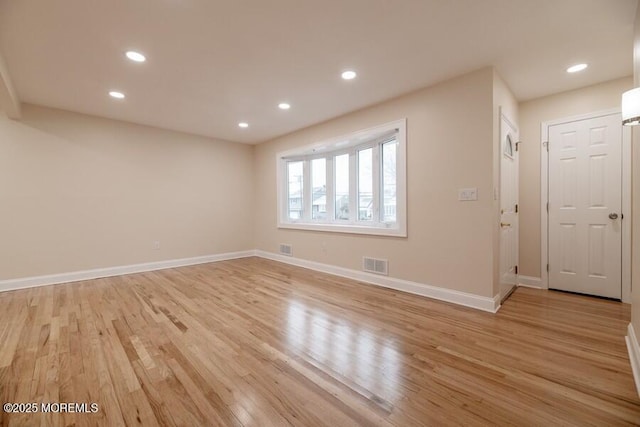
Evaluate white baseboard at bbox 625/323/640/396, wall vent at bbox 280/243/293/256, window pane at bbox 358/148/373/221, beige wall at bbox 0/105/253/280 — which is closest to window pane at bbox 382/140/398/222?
window pane at bbox 358/148/373/221

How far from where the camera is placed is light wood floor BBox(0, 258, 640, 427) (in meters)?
1.46

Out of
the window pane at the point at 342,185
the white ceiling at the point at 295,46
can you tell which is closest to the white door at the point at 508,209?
the white ceiling at the point at 295,46

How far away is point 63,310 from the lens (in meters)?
2.95

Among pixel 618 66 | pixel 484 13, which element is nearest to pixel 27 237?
pixel 484 13

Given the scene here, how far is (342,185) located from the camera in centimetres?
487

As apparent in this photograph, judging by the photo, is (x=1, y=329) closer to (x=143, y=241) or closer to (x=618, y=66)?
(x=143, y=241)

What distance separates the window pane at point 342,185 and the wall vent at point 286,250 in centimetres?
119

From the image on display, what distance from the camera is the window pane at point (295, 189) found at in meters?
5.60

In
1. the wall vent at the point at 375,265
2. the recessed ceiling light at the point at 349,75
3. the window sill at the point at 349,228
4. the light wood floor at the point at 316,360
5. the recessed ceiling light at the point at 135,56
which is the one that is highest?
the recessed ceiling light at the point at 135,56

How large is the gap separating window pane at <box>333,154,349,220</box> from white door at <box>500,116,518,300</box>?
7.51ft

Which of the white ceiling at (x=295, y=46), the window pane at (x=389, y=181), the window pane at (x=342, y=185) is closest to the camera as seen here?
the white ceiling at (x=295, y=46)

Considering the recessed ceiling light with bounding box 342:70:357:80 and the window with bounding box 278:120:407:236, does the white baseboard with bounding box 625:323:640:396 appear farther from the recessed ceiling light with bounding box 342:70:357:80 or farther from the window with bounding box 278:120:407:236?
the recessed ceiling light with bounding box 342:70:357:80

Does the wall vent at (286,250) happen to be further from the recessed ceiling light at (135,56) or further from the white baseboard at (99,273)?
the recessed ceiling light at (135,56)

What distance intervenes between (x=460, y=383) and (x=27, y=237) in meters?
5.43
